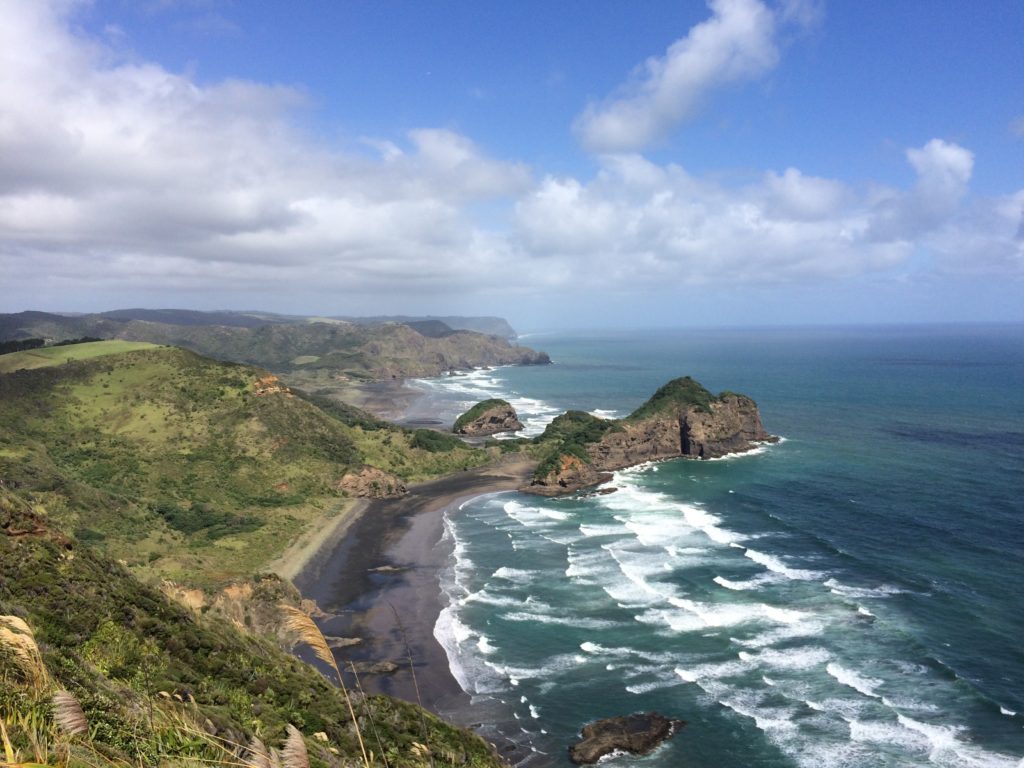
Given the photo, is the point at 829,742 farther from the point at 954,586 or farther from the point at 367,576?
the point at 367,576

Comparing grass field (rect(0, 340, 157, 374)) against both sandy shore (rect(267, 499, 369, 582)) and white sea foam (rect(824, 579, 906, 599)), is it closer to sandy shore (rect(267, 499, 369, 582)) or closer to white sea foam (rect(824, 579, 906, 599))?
sandy shore (rect(267, 499, 369, 582))

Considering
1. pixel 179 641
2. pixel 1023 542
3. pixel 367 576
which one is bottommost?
pixel 367 576

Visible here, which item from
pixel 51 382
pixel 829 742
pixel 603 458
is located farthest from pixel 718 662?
pixel 51 382

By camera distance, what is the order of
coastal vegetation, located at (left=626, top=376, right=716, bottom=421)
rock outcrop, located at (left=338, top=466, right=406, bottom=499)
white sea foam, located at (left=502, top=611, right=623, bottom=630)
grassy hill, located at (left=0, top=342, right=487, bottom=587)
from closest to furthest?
white sea foam, located at (left=502, top=611, right=623, bottom=630)
grassy hill, located at (left=0, top=342, right=487, bottom=587)
rock outcrop, located at (left=338, top=466, right=406, bottom=499)
coastal vegetation, located at (left=626, top=376, right=716, bottom=421)

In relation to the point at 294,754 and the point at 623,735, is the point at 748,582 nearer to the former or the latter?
the point at 623,735

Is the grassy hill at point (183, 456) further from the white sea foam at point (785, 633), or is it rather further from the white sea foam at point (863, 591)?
the white sea foam at point (863, 591)

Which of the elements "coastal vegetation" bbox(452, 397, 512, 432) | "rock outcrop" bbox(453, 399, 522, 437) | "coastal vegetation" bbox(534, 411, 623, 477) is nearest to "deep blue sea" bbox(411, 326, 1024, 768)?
"coastal vegetation" bbox(534, 411, 623, 477)
